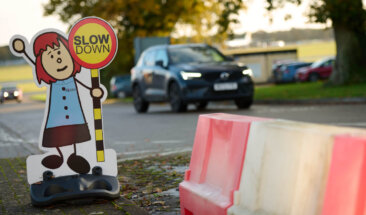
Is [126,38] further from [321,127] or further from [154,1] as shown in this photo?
[321,127]

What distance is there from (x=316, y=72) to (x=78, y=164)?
4224 cm

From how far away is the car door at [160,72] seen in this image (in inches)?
776

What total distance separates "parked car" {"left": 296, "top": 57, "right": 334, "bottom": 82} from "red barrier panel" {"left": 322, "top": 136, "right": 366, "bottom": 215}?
4423cm

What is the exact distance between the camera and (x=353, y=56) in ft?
93.6

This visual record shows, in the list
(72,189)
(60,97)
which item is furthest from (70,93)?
(72,189)

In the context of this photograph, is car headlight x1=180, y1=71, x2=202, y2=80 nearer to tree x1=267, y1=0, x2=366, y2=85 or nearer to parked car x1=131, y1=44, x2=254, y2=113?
parked car x1=131, y1=44, x2=254, y2=113

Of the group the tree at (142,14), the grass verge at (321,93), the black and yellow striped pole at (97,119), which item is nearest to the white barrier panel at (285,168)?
the black and yellow striped pole at (97,119)

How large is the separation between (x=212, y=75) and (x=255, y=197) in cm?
1411

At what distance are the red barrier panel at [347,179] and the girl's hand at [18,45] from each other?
3381mm

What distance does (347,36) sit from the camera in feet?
93.8

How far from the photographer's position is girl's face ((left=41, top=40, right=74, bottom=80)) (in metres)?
6.15

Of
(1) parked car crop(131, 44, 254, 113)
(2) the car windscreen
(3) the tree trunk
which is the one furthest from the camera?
(3) the tree trunk

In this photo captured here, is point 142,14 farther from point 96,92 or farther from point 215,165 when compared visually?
point 215,165

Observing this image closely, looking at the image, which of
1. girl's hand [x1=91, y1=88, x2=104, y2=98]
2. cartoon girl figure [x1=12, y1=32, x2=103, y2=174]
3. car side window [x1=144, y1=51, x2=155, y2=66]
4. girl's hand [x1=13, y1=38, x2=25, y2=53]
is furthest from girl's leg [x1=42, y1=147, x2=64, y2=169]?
car side window [x1=144, y1=51, x2=155, y2=66]
